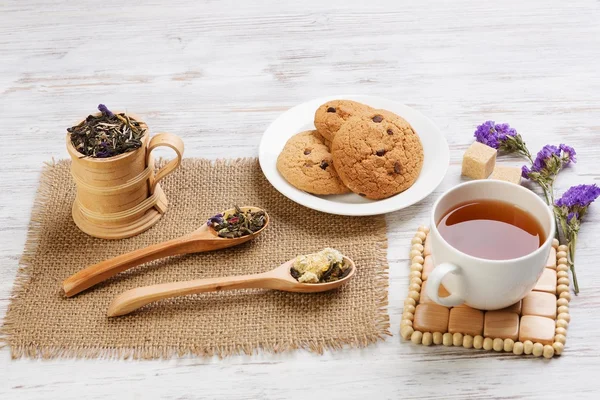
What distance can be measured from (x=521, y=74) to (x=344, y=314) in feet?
3.18

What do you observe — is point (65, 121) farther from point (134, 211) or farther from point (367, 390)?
point (367, 390)

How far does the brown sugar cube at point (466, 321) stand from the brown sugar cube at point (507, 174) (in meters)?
0.40

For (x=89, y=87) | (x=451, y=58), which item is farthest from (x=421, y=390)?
(x=89, y=87)

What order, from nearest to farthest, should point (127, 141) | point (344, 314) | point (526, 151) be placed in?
point (344, 314) → point (127, 141) → point (526, 151)

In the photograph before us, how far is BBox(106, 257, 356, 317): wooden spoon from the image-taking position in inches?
57.4

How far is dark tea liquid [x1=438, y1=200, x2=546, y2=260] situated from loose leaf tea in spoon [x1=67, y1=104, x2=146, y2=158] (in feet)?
2.08

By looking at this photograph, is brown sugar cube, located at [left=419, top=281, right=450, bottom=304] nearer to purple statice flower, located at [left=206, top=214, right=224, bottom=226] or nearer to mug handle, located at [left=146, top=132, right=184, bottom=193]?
purple statice flower, located at [left=206, top=214, right=224, bottom=226]

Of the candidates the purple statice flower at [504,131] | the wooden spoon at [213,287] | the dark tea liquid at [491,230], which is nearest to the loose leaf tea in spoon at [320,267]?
the wooden spoon at [213,287]

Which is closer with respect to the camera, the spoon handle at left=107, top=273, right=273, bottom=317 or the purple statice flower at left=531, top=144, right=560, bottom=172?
the spoon handle at left=107, top=273, right=273, bottom=317

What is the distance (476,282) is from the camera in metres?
1.31

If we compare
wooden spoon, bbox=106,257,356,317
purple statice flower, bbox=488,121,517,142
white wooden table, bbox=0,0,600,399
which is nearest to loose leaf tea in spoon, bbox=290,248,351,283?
wooden spoon, bbox=106,257,356,317

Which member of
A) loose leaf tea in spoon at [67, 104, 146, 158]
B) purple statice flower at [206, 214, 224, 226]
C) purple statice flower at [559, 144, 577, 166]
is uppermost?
loose leaf tea in spoon at [67, 104, 146, 158]

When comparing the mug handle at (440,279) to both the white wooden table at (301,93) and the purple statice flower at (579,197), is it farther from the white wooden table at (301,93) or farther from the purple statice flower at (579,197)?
the purple statice flower at (579,197)

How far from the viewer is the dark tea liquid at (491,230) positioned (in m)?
1.33
